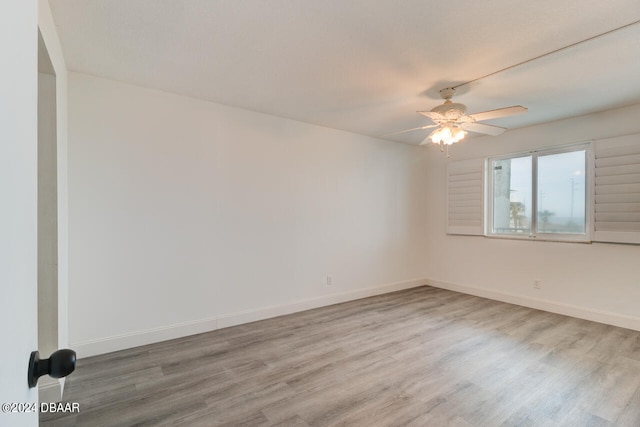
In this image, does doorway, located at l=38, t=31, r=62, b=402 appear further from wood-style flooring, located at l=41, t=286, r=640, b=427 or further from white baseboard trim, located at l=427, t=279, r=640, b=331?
white baseboard trim, located at l=427, t=279, r=640, b=331

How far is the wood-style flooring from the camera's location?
6.30 ft

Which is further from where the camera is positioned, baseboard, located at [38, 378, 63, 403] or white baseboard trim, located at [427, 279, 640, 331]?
white baseboard trim, located at [427, 279, 640, 331]

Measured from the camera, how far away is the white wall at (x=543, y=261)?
3451 millimetres

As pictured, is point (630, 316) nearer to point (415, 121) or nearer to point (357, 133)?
point (415, 121)

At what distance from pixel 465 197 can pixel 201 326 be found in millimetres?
4336

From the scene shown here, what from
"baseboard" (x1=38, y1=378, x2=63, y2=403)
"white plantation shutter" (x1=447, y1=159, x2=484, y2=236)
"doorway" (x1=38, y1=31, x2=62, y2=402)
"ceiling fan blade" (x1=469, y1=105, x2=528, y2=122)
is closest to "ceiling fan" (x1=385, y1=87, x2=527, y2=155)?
"ceiling fan blade" (x1=469, y1=105, x2=528, y2=122)

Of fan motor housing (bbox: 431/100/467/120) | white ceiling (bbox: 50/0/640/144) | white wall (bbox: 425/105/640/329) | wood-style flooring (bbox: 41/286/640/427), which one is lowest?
wood-style flooring (bbox: 41/286/640/427)

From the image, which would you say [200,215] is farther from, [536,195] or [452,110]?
[536,195]

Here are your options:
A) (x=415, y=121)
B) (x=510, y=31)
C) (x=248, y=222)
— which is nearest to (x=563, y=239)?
(x=415, y=121)

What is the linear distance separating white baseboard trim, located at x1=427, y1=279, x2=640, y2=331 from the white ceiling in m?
2.46

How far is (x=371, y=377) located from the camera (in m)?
2.36

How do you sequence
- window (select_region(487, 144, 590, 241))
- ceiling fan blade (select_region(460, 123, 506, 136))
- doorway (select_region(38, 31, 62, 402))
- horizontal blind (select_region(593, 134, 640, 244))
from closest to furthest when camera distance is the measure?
doorway (select_region(38, 31, 62, 402)) < ceiling fan blade (select_region(460, 123, 506, 136)) < horizontal blind (select_region(593, 134, 640, 244)) < window (select_region(487, 144, 590, 241))

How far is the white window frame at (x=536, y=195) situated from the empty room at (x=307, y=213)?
0.10ft
